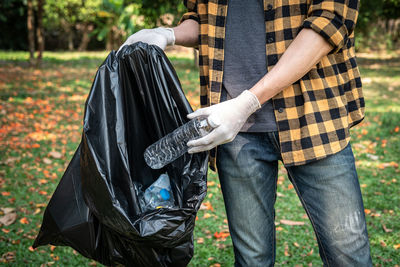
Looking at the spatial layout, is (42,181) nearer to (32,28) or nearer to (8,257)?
(8,257)

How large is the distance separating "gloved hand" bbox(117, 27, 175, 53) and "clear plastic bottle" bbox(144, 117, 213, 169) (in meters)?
0.37

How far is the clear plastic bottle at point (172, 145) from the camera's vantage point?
1.54 meters

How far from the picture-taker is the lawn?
121 inches

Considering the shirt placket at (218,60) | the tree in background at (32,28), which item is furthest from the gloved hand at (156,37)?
the tree in background at (32,28)

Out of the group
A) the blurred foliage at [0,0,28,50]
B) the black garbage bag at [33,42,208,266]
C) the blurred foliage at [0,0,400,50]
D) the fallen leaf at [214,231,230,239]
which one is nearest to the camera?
the black garbage bag at [33,42,208,266]

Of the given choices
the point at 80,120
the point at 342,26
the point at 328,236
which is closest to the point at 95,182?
the point at 328,236

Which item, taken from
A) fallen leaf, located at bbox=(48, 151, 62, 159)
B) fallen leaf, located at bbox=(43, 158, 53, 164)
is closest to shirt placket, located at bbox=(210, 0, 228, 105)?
fallen leaf, located at bbox=(43, 158, 53, 164)

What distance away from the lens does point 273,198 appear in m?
1.71

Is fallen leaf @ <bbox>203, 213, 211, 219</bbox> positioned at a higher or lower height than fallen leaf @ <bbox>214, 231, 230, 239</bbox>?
higher

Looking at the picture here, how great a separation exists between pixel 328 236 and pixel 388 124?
5513mm

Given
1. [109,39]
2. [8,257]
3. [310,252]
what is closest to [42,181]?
[8,257]

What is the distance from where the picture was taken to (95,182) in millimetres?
1448

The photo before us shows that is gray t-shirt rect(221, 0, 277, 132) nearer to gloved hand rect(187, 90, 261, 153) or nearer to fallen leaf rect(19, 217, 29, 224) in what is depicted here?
gloved hand rect(187, 90, 261, 153)

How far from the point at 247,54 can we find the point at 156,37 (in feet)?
1.31
